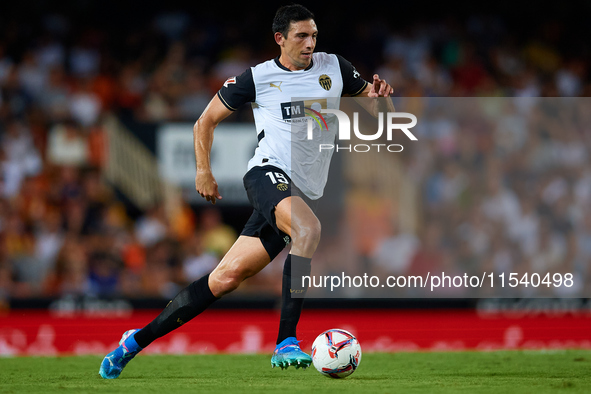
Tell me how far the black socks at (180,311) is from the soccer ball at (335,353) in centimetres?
76

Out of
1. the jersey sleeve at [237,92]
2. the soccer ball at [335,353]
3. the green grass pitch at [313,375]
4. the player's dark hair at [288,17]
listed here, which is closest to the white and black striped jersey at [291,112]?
the jersey sleeve at [237,92]

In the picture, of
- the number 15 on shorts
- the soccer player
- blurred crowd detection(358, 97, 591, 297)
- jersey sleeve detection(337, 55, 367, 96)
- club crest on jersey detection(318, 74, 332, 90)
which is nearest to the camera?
the soccer player

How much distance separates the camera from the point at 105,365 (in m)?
4.85

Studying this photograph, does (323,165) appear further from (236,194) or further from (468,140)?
(236,194)

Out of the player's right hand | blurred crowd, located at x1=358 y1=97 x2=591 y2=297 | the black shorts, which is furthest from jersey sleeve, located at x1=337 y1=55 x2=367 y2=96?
blurred crowd, located at x1=358 y1=97 x2=591 y2=297

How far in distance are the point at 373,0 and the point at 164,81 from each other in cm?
416

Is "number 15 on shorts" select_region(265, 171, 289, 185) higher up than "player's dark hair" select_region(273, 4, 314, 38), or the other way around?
"player's dark hair" select_region(273, 4, 314, 38)

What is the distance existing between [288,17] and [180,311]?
6.28ft

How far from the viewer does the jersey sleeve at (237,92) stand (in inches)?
198

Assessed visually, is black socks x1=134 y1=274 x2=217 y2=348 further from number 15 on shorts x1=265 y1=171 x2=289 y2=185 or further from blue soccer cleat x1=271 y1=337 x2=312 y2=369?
number 15 on shorts x1=265 y1=171 x2=289 y2=185

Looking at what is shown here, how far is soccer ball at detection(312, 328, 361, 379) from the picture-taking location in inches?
177

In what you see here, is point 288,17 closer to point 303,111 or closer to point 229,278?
point 303,111

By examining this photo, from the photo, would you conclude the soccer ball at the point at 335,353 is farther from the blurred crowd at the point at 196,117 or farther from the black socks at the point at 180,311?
the blurred crowd at the point at 196,117

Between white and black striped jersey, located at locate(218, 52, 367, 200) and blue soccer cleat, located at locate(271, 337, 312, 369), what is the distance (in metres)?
0.97
